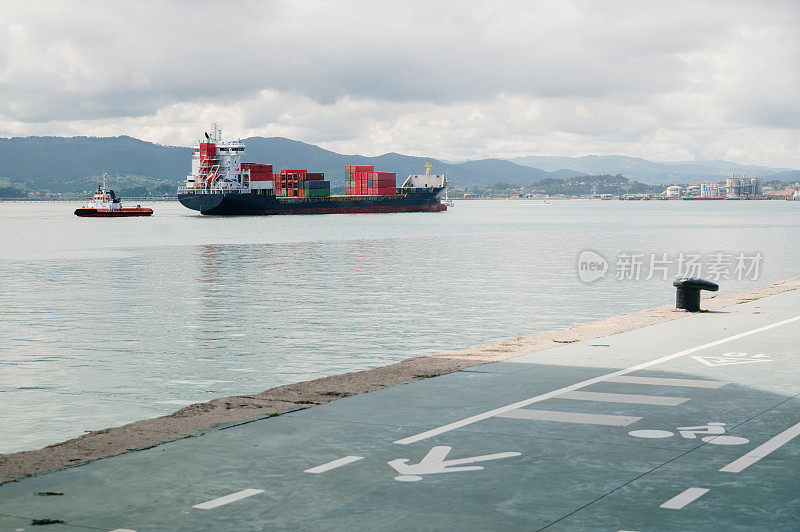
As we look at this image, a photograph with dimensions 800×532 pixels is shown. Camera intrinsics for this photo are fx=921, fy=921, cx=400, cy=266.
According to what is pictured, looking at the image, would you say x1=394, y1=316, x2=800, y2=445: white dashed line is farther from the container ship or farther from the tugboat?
the tugboat

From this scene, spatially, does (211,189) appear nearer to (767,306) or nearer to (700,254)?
(700,254)

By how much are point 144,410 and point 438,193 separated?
185056 millimetres

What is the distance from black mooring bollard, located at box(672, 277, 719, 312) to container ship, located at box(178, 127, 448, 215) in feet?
428

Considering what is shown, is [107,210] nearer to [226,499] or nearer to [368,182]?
[368,182]

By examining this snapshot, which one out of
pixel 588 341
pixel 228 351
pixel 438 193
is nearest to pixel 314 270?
pixel 228 351

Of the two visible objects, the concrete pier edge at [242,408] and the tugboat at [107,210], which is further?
the tugboat at [107,210]

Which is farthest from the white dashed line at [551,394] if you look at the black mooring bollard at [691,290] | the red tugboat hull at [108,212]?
the red tugboat hull at [108,212]

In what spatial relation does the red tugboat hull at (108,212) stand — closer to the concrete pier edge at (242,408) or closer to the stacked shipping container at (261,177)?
the stacked shipping container at (261,177)

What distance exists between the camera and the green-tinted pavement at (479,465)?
21.9 feet

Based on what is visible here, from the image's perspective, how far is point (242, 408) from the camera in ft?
36.7

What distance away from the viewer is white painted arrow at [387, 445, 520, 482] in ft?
25.6

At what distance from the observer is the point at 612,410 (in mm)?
10453

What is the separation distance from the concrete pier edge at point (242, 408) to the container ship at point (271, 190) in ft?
443

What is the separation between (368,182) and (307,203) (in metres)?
18.7
